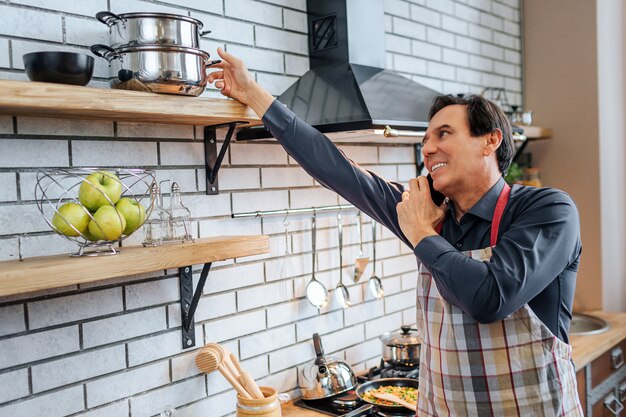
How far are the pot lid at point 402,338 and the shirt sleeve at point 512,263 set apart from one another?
879 millimetres

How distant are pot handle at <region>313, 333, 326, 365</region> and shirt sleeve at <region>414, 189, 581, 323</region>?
0.76 meters

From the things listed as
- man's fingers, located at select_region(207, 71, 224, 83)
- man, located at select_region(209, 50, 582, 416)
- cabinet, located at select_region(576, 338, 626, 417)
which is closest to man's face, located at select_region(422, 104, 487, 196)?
man, located at select_region(209, 50, 582, 416)

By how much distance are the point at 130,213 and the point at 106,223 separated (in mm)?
72

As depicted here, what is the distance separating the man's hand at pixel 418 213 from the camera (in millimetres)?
1620

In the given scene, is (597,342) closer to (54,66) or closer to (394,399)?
(394,399)

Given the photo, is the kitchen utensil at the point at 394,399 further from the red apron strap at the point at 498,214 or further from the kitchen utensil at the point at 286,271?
the red apron strap at the point at 498,214

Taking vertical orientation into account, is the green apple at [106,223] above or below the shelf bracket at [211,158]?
below

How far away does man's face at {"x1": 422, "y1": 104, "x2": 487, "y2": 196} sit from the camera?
5.59 feet

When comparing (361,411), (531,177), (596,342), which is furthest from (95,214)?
(531,177)

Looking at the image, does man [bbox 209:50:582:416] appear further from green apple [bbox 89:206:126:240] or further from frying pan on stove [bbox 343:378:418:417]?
green apple [bbox 89:206:126:240]

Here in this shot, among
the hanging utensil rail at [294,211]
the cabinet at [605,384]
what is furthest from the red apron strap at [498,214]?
the cabinet at [605,384]

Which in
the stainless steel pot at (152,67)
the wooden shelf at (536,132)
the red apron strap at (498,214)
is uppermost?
the stainless steel pot at (152,67)

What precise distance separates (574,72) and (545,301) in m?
2.37

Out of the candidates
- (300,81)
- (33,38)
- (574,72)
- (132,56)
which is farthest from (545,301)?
(574,72)
